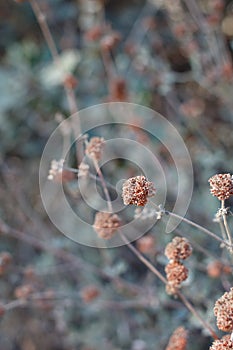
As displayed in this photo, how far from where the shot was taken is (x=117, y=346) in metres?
1.44

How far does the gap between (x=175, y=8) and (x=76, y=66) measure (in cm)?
48

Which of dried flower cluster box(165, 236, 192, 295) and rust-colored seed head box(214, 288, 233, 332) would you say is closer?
rust-colored seed head box(214, 288, 233, 332)

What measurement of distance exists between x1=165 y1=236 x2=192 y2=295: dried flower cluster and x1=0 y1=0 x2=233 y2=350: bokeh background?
1.02 ft

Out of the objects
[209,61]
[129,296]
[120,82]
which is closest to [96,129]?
[120,82]

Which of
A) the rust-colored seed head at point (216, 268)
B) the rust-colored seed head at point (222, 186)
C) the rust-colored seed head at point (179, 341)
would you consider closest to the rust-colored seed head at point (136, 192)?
the rust-colored seed head at point (222, 186)

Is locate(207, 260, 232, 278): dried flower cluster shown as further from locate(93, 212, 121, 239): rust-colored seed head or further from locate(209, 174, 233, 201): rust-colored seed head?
locate(209, 174, 233, 201): rust-colored seed head

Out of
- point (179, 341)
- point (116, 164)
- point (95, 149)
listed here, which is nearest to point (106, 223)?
point (95, 149)

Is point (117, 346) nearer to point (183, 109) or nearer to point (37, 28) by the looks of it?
point (183, 109)

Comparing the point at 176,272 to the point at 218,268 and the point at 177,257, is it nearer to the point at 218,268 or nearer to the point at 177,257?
the point at 177,257

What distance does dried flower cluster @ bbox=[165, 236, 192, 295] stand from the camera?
83 centimetres

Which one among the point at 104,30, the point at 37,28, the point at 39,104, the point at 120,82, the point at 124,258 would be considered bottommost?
the point at 124,258

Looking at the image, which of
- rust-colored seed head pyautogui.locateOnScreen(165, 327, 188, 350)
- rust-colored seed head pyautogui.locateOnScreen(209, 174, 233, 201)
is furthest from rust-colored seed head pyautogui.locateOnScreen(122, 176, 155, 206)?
rust-colored seed head pyautogui.locateOnScreen(165, 327, 188, 350)

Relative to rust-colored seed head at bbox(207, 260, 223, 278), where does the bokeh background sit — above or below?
above

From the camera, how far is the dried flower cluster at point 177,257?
83 cm
